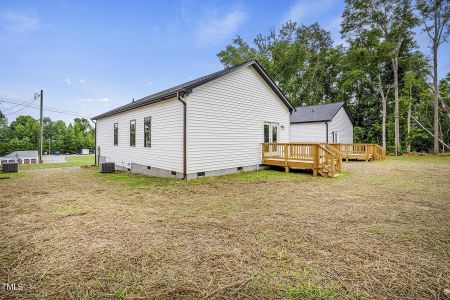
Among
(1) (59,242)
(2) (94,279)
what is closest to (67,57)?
(1) (59,242)

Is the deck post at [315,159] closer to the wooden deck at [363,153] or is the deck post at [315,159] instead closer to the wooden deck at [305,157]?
the wooden deck at [305,157]

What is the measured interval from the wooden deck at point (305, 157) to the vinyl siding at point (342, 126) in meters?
12.5

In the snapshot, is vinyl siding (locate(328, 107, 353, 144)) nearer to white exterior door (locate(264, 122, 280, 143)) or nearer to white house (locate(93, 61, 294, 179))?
white house (locate(93, 61, 294, 179))

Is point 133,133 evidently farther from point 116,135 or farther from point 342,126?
point 342,126

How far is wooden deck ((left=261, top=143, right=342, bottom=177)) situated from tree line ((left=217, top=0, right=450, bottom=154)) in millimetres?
18066

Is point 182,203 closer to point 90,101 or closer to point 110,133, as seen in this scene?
point 110,133

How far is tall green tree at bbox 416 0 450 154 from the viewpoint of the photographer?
20.8 metres

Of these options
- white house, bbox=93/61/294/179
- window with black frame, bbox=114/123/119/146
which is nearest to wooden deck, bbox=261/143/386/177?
white house, bbox=93/61/294/179

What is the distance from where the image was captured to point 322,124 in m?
22.0

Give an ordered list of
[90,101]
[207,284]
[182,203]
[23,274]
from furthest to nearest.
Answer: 1. [90,101]
2. [182,203]
3. [23,274]
4. [207,284]

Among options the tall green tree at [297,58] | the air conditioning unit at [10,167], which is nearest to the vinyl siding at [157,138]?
the air conditioning unit at [10,167]

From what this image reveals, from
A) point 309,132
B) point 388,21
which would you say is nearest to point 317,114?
point 309,132

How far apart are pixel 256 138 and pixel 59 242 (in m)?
10.0

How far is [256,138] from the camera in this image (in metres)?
12.2
